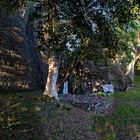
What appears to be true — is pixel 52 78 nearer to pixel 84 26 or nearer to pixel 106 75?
pixel 84 26

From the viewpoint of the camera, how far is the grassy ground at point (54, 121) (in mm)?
12984

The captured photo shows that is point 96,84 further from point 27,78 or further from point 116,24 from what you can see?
point 116,24

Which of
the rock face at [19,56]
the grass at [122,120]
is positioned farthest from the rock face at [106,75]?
the rock face at [19,56]

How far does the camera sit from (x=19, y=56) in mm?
20312

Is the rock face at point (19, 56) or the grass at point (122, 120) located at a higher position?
the rock face at point (19, 56)

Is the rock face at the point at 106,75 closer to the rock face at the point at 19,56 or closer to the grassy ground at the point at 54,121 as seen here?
the rock face at the point at 19,56

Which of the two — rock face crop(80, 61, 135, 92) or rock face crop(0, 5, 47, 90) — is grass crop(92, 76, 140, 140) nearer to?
rock face crop(80, 61, 135, 92)

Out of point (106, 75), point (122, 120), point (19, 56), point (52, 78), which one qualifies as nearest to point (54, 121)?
point (52, 78)

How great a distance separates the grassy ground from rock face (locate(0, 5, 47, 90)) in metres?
1.33

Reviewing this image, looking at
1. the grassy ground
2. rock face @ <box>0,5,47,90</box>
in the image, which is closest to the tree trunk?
the grassy ground

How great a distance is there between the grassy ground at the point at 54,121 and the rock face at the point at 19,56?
1.33 metres

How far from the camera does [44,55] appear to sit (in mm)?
22172

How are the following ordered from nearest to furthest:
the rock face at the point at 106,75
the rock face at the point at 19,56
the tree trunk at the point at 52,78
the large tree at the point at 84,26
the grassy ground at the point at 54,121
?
the grassy ground at the point at 54,121
the large tree at the point at 84,26
the tree trunk at the point at 52,78
the rock face at the point at 19,56
the rock face at the point at 106,75

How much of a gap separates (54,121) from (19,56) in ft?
22.0
